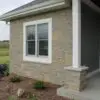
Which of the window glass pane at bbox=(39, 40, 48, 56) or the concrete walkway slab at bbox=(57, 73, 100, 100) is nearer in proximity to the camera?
the concrete walkway slab at bbox=(57, 73, 100, 100)

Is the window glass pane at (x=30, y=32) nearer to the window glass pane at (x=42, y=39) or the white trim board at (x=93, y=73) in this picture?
the window glass pane at (x=42, y=39)

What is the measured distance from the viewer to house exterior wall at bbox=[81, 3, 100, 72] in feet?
25.2

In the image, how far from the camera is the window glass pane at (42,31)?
318 inches

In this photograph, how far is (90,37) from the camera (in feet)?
27.2

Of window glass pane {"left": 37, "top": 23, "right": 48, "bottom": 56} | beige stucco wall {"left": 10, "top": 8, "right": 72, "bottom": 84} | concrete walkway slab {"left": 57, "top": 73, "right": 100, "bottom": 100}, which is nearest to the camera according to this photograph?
concrete walkway slab {"left": 57, "top": 73, "right": 100, "bottom": 100}

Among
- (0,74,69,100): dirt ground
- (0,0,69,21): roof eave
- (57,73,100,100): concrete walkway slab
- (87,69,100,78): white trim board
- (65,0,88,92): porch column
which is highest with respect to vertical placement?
(0,0,69,21): roof eave

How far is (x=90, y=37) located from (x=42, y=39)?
2.27 m

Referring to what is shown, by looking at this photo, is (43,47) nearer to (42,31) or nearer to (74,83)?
(42,31)

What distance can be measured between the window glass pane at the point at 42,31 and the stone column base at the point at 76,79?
2.75 meters

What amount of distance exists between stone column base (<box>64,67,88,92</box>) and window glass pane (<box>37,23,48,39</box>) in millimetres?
2746

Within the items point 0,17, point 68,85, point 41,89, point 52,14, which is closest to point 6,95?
point 41,89

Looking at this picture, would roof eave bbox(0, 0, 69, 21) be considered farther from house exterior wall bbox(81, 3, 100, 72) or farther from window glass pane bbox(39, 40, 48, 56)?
window glass pane bbox(39, 40, 48, 56)

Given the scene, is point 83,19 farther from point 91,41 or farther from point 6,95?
point 6,95

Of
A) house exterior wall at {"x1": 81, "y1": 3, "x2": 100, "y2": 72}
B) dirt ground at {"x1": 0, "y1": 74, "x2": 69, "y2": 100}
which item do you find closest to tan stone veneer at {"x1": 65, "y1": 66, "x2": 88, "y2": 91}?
dirt ground at {"x1": 0, "y1": 74, "x2": 69, "y2": 100}
